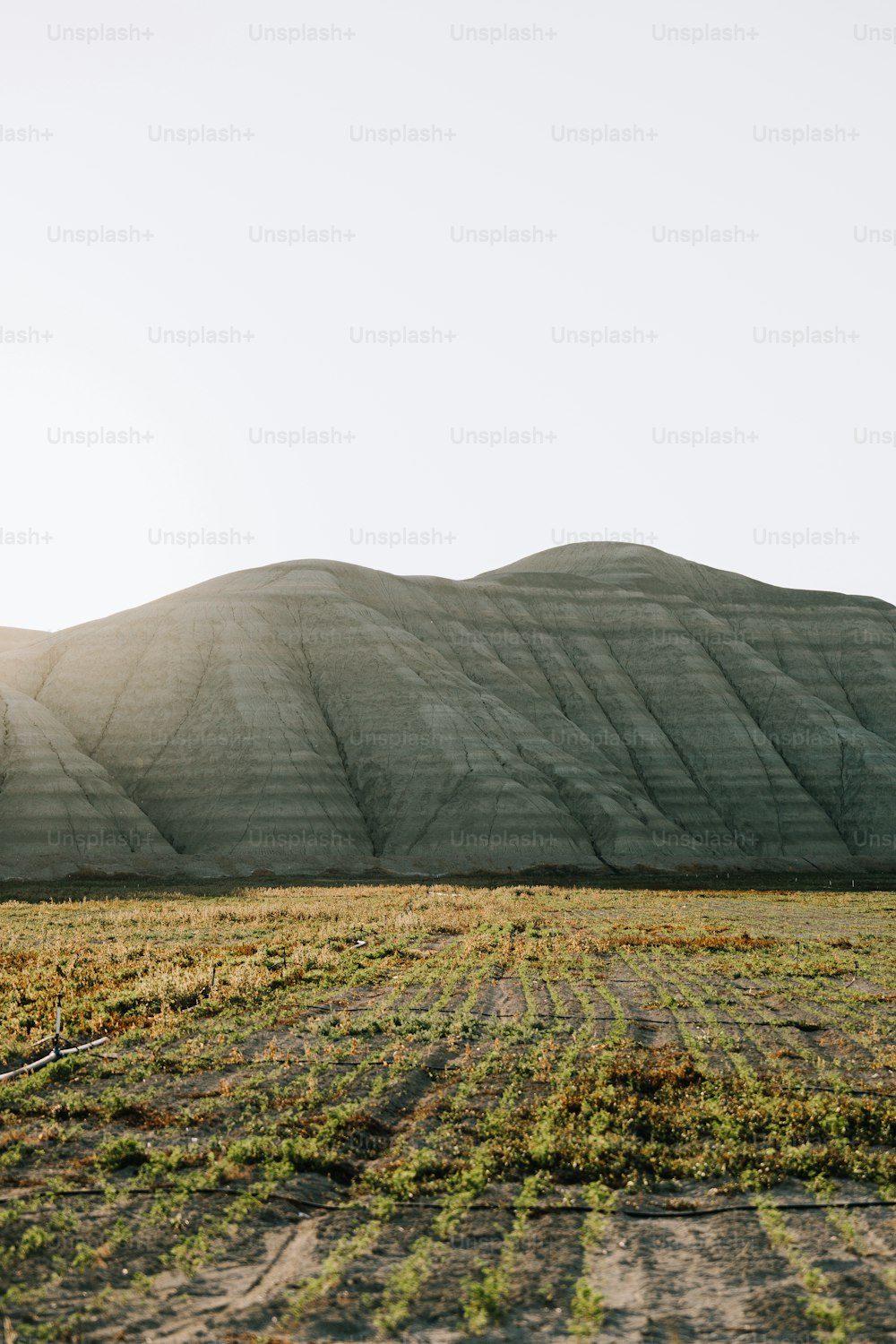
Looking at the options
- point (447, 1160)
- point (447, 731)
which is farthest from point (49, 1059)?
point (447, 731)

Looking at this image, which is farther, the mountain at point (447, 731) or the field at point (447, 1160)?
the mountain at point (447, 731)

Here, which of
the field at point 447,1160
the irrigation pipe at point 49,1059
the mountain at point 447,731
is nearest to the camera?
the field at point 447,1160

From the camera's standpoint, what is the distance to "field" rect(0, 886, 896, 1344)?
6.93m

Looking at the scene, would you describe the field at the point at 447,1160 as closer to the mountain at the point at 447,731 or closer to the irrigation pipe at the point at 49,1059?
the irrigation pipe at the point at 49,1059

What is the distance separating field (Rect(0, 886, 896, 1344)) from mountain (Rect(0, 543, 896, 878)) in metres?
51.0

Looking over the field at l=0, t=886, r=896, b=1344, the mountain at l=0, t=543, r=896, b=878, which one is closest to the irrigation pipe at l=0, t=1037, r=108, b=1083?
the field at l=0, t=886, r=896, b=1344

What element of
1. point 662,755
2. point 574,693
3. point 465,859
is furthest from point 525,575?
point 465,859

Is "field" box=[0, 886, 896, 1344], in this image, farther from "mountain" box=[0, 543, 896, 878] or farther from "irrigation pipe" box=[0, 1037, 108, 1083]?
"mountain" box=[0, 543, 896, 878]

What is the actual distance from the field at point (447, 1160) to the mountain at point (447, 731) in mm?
50993

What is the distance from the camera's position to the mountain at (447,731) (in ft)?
237

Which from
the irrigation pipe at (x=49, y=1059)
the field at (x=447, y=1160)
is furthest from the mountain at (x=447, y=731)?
the irrigation pipe at (x=49, y=1059)

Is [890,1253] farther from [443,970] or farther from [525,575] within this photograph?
[525,575]

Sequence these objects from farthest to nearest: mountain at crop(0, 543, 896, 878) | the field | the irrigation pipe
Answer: mountain at crop(0, 543, 896, 878) → the irrigation pipe → the field

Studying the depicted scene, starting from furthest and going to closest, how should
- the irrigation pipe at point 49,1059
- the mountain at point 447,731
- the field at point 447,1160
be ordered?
the mountain at point 447,731, the irrigation pipe at point 49,1059, the field at point 447,1160
